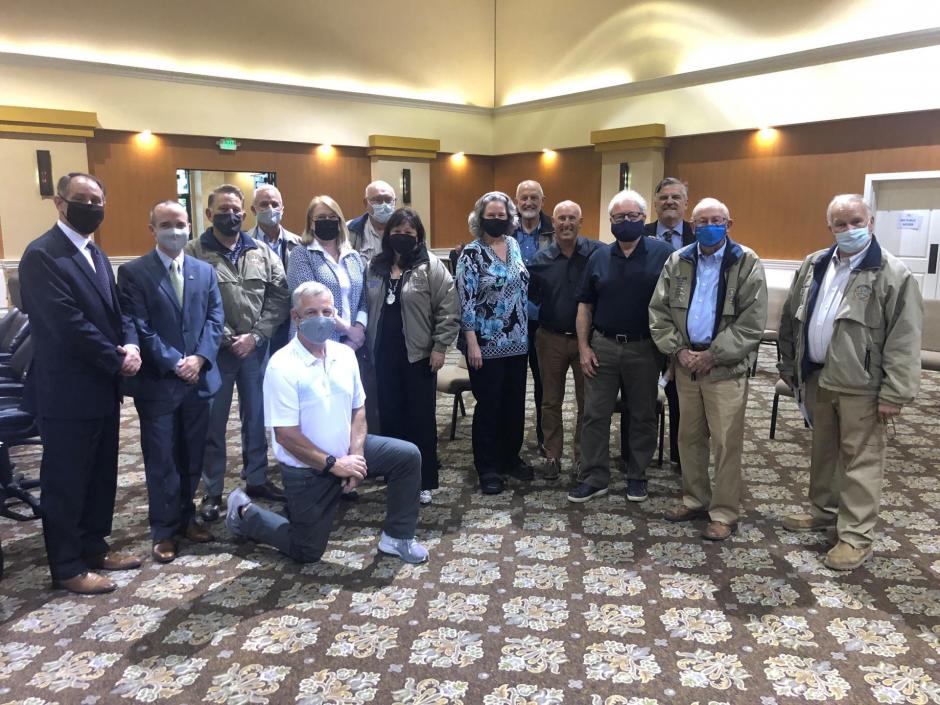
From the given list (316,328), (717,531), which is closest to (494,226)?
(316,328)

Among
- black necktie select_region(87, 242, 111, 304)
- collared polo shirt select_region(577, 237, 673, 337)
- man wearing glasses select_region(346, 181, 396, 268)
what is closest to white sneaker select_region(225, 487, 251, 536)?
black necktie select_region(87, 242, 111, 304)

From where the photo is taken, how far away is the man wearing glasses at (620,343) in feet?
12.1

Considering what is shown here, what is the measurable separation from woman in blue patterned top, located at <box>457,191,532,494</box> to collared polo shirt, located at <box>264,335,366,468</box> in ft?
3.32

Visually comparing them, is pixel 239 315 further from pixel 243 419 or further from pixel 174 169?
pixel 174 169

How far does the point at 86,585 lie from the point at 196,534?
0.57 m

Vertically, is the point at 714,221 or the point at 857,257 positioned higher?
the point at 714,221

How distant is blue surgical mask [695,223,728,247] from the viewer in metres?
3.32

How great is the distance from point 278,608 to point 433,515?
1.15 meters

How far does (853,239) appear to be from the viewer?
122 inches

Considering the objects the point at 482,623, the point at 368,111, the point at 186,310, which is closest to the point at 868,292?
the point at 482,623

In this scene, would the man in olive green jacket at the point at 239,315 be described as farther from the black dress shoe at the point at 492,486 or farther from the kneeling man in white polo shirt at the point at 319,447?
the black dress shoe at the point at 492,486

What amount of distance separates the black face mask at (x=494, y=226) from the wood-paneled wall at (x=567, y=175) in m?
7.44

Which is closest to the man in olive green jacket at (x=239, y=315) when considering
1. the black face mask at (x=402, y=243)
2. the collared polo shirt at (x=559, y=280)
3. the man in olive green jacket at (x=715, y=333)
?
the black face mask at (x=402, y=243)

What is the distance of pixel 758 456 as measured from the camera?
4.79 m
